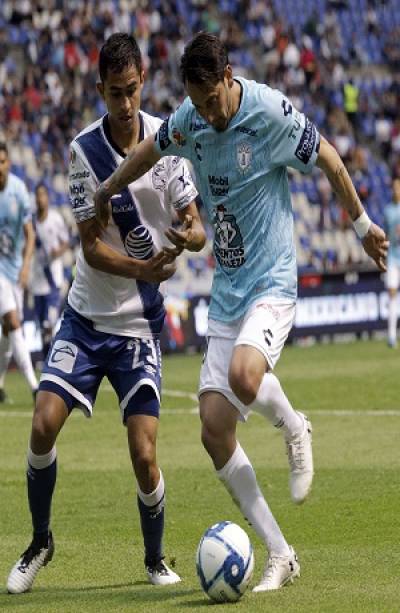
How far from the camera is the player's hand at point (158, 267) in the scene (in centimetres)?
717

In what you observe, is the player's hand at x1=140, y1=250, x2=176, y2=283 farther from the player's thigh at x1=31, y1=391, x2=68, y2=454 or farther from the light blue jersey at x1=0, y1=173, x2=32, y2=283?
the light blue jersey at x1=0, y1=173, x2=32, y2=283

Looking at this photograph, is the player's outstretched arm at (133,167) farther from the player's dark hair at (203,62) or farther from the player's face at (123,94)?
the player's dark hair at (203,62)

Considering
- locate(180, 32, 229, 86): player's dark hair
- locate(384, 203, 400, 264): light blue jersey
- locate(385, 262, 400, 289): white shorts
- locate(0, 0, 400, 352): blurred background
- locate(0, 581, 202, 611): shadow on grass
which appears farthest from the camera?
locate(0, 0, 400, 352): blurred background

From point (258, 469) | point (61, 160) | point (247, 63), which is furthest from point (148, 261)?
point (247, 63)

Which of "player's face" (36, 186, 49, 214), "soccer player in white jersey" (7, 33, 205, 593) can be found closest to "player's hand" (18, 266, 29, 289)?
"player's face" (36, 186, 49, 214)

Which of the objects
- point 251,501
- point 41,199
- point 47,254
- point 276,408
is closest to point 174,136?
point 276,408

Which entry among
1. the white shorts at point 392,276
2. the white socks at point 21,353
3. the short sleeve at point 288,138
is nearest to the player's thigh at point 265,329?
the short sleeve at point 288,138

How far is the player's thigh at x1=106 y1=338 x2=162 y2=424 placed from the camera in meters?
7.43

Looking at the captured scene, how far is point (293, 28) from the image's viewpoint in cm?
3788

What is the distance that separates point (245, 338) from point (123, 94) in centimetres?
143

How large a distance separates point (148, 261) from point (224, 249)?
45 centimetres

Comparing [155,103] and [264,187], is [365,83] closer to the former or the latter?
[155,103]

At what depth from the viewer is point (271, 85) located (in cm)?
3478

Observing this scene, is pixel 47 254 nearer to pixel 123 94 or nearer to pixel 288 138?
pixel 123 94
